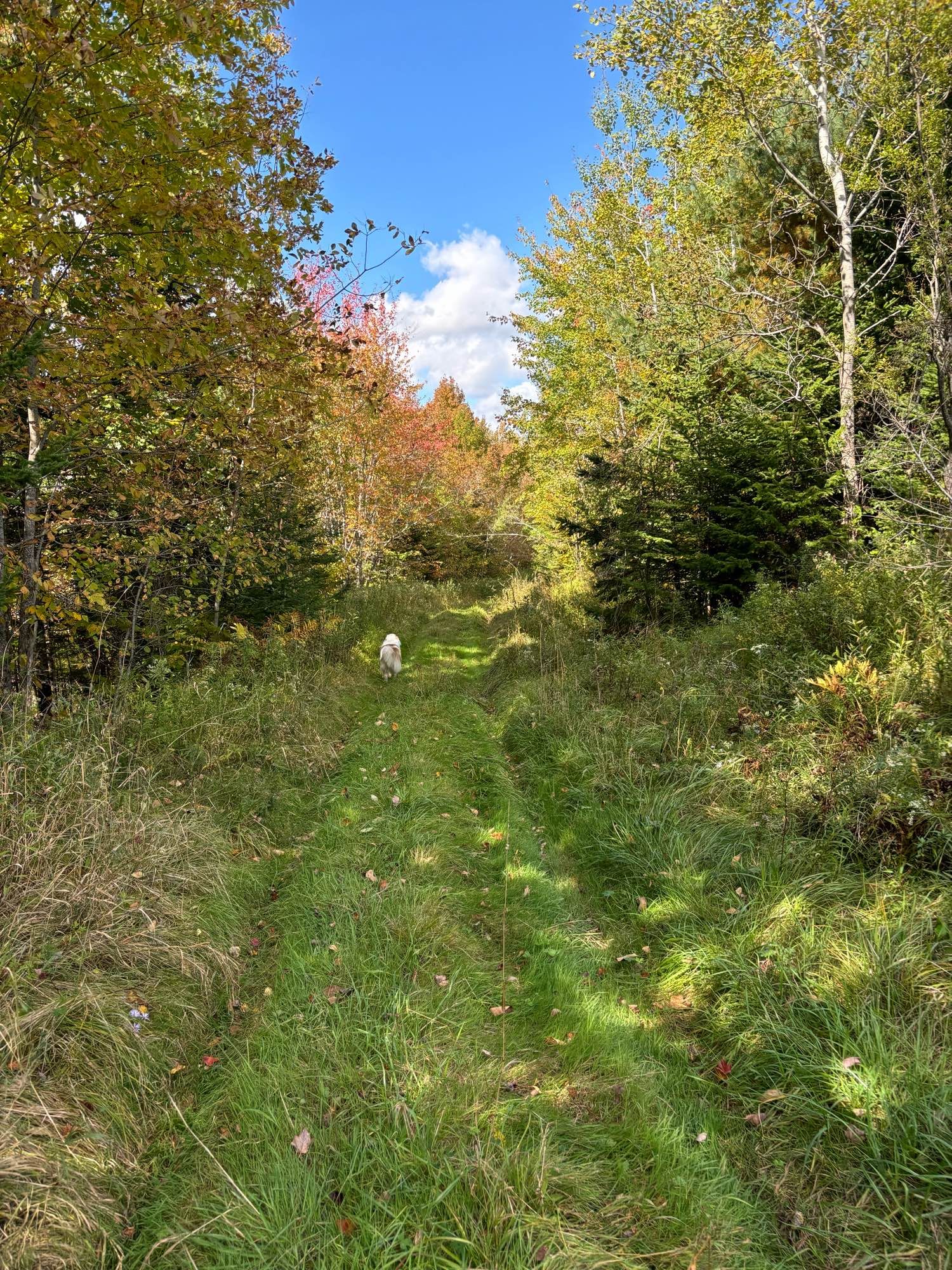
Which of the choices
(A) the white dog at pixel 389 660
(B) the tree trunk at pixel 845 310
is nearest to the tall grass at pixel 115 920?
(A) the white dog at pixel 389 660

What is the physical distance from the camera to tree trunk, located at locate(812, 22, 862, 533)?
8148 mm

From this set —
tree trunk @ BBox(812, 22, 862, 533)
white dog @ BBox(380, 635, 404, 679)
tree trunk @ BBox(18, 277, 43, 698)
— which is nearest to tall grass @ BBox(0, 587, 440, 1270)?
tree trunk @ BBox(18, 277, 43, 698)

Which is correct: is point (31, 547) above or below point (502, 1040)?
above

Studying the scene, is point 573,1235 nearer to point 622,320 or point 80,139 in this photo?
point 80,139

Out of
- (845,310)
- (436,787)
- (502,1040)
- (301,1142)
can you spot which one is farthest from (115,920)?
(845,310)

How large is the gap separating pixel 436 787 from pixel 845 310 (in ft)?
30.3

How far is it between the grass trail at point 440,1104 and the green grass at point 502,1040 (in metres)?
0.01

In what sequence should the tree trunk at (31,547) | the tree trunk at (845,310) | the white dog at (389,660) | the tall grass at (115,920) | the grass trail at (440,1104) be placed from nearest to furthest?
the grass trail at (440,1104) → the tall grass at (115,920) → the tree trunk at (31,547) → the tree trunk at (845,310) → the white dog at (389,660)

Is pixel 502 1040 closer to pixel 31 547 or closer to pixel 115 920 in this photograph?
pixel 115 920

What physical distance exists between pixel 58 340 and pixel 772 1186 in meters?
6.35

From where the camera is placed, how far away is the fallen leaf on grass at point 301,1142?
2.25 metres

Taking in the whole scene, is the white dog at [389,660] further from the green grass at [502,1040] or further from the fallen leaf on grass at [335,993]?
the fallen leaf on grass at [335,993]

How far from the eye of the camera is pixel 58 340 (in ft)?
13.4

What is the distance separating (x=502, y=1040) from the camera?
2.82m
